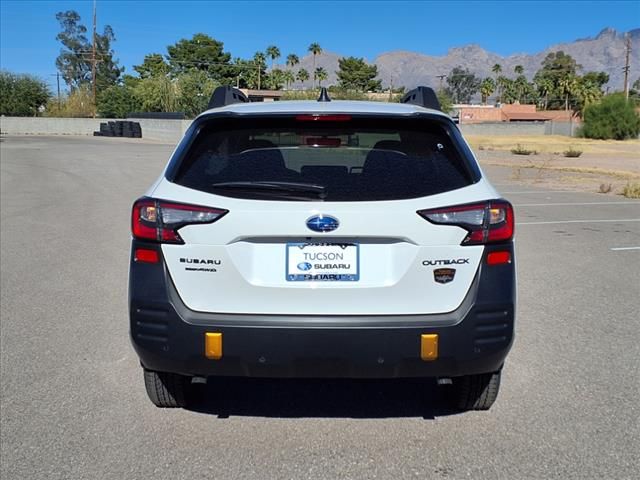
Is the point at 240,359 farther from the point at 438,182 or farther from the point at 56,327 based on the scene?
the point at 56,327

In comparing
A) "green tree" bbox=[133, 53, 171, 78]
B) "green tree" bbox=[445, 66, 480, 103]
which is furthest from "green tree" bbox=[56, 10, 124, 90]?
"green tree" bbox=[445, 66, 480, 103]

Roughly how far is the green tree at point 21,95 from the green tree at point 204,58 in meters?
28.2

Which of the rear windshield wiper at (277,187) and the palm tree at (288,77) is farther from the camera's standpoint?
the palm tree at (288,77)

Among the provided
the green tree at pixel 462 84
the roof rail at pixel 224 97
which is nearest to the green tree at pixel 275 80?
the green tree at pixel 462 84

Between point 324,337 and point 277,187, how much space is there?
0.75 m

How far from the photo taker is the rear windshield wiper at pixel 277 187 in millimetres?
3270

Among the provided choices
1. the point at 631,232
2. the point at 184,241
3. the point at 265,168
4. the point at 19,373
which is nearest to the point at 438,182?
the point at 265,168

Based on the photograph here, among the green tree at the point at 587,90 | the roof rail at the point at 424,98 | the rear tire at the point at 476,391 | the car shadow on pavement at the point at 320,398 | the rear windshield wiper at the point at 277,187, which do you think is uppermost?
the green tree at the point at 587,90

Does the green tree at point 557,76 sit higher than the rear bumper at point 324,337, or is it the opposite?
the green tree at point 557,76

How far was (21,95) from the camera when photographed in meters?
83.6

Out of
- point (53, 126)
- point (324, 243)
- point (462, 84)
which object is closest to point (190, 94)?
point (53, 126)

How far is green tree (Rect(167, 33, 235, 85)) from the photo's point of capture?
11112 cm

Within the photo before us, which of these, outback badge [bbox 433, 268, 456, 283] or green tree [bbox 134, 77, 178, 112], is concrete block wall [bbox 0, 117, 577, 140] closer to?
green tree [bbox 134, 77, 178, 112]

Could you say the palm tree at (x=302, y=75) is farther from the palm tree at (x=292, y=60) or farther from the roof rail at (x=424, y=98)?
the roof rail at (x=424, y=98)
